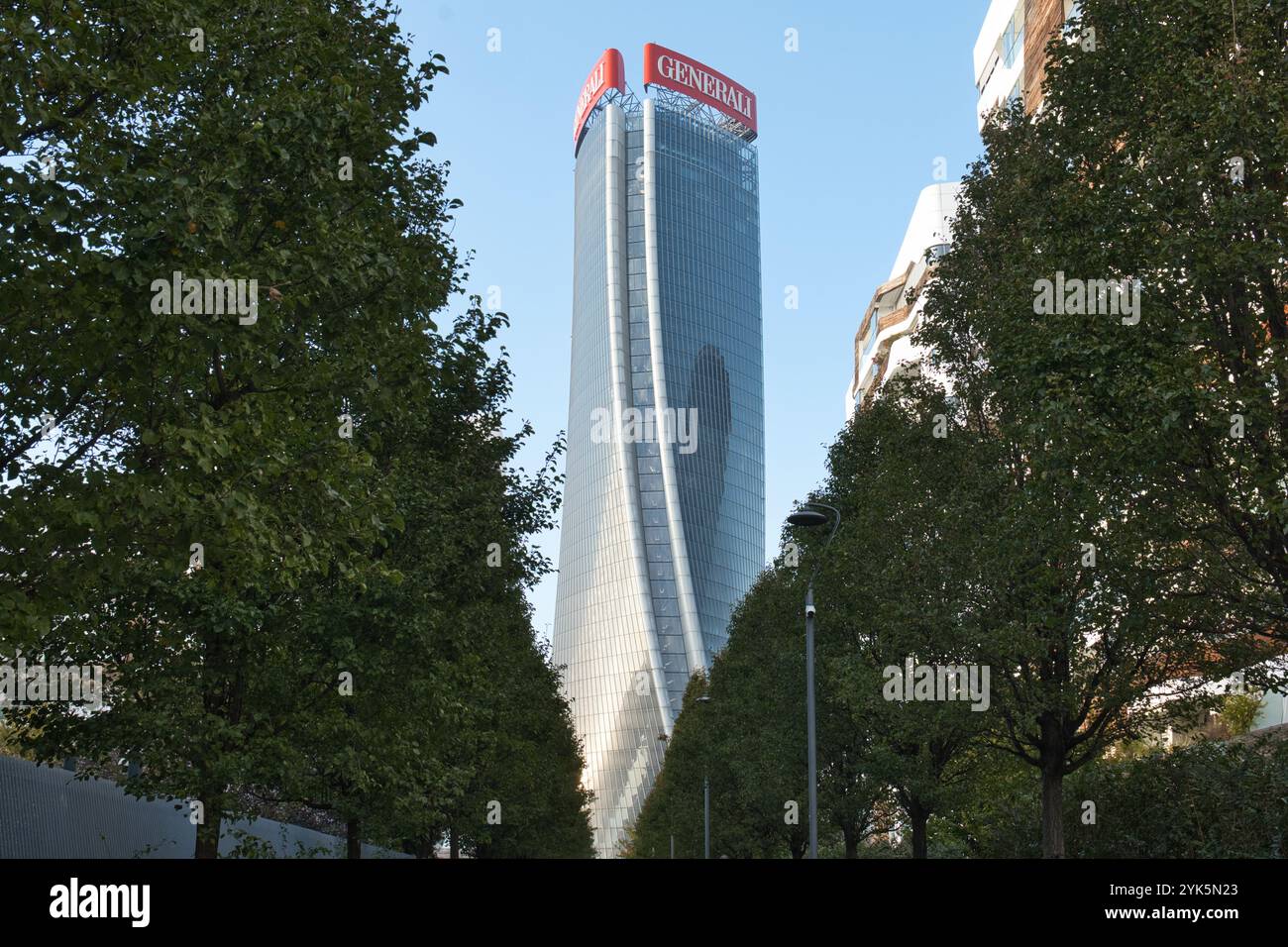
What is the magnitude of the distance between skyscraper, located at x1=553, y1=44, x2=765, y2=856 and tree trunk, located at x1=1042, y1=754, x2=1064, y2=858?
434 ft

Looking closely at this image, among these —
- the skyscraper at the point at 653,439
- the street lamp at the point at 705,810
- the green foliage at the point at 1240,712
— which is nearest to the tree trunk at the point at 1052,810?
the green foliage at the point at 1240,712

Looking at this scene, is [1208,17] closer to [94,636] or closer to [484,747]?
[94,636]

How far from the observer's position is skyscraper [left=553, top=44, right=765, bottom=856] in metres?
169

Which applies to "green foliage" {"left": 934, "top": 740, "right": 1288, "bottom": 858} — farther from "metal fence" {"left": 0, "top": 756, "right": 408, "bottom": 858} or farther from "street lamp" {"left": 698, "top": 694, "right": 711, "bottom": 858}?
"street lamp" {"left": 698, "top": 694, "right": 711, "bottom": 858}

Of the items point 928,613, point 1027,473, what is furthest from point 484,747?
point 1027,473

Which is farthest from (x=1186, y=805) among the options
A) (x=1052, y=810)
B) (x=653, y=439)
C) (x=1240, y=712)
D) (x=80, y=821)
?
(x=653, y=439)

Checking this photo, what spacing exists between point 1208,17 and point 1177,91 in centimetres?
112

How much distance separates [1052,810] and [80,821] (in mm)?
20668

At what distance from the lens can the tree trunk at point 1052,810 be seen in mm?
27688

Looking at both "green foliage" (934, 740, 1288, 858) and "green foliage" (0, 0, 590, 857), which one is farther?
"green foliage" (934, 740, 1288, 858)

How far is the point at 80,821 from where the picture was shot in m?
Answer: 26.2

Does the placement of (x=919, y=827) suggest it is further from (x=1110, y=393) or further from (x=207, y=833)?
(x=207, y=833)

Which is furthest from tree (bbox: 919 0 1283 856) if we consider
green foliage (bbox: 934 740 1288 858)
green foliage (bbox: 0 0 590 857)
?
green foliage (bbox: 0 0 590 857)

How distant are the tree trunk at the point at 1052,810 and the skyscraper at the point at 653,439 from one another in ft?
434
